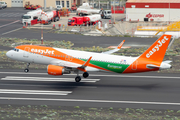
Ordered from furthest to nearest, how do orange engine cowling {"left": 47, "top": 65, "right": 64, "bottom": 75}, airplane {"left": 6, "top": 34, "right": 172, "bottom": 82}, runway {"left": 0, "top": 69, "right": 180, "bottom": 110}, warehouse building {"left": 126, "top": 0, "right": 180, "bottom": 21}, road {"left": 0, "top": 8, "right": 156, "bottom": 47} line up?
warehouse building {"left": 126, "top": 0, "right": 180, "bottom": 21} → road {"left": 0, "top": 8, "right": 156, "bottom": 47} → orange engine cowling {"left": 47, "top": 65, "right": 64, "bottom": 75} → airplane {"left": 6, "top": 34, "right": 172, "bottom": 82} → runway {"left": 0, "top": 69, "right": 180, "bottom": 110}

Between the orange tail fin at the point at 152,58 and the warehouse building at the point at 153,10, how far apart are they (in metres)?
77.2

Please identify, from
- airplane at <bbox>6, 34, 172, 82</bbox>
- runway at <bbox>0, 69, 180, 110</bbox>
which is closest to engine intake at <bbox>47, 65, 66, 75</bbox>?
airplane at <bbox>6, 34, 172, 82</bbox>

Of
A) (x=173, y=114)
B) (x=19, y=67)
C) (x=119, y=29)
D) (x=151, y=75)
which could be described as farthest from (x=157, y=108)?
(x=119, y=29)

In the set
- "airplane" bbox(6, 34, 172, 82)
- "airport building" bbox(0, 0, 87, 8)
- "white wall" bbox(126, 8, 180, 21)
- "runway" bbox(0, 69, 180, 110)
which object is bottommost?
"runway" bbox(0, 69, 180, 110)

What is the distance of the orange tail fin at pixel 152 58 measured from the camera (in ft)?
122

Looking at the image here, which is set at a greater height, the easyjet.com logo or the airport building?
the airport building

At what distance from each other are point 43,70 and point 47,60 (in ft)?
29.6

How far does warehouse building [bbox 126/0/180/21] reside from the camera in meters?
112

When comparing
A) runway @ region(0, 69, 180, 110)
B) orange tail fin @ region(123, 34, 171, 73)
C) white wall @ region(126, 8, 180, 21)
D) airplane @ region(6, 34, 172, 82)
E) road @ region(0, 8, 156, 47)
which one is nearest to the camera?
runway @ region(0, 69, 180, 110)

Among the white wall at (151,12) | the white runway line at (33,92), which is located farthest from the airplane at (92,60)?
the white wall at (151,12)

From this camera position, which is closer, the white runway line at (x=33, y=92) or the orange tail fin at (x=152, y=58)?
the orange tail fin at (x=152, y=58)

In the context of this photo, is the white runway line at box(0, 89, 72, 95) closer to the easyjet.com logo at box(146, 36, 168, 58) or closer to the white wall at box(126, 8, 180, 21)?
the easyjet.com logo at box(146, 36, 168, 58)

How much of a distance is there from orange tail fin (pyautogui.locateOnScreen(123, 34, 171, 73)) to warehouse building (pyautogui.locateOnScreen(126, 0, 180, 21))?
7723cm

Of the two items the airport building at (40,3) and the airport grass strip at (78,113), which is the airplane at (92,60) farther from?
A: the airport building at (40,3)
